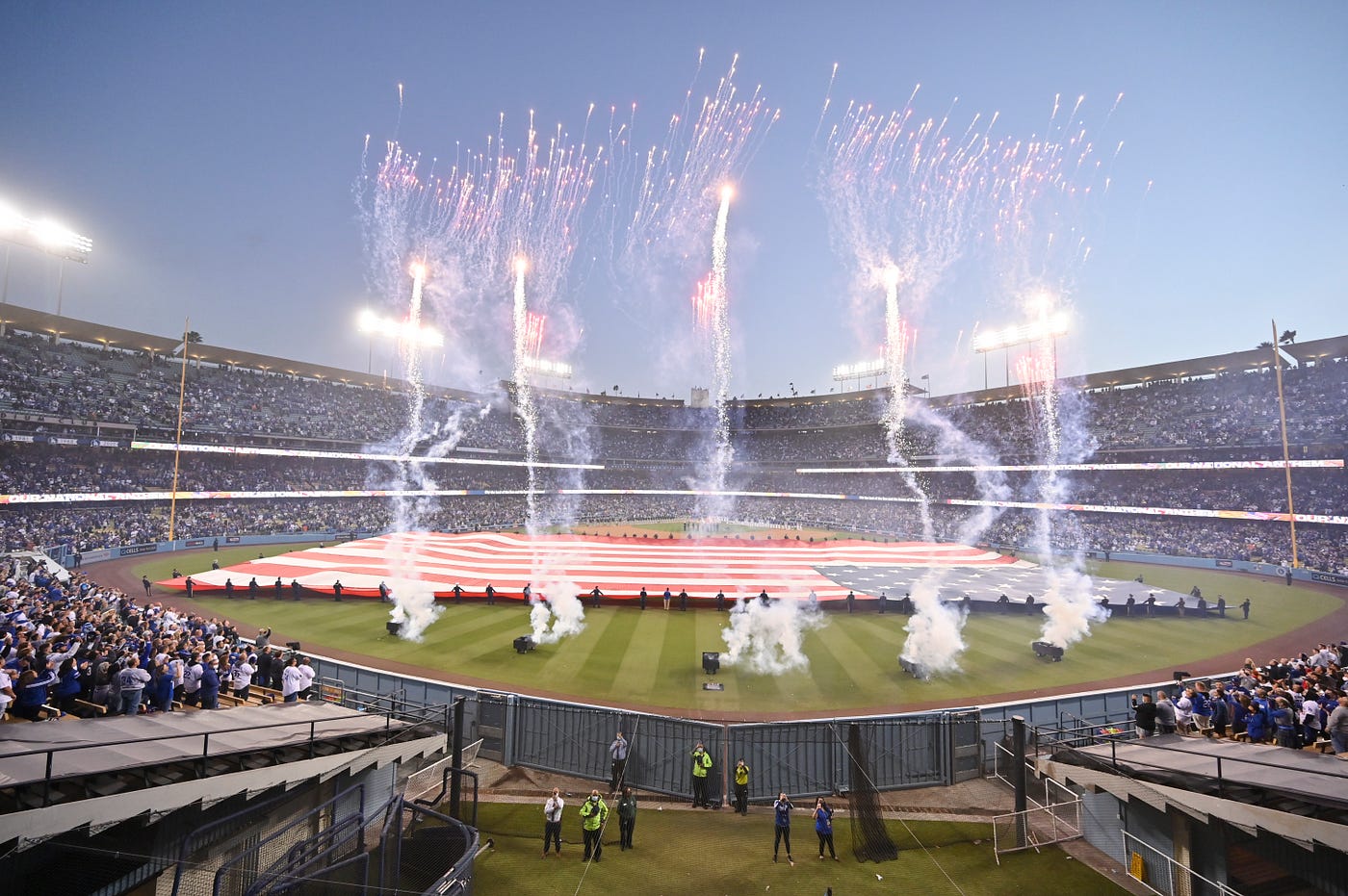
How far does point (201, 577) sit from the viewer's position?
30.3 m

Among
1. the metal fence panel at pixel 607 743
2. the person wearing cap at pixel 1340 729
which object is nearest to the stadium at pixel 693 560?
the metal fence panel at pixel 607 743

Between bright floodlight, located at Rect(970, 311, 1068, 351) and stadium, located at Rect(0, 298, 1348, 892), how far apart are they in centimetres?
794

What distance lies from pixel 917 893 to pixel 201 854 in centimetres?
1039

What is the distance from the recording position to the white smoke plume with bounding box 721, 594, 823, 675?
20.6m

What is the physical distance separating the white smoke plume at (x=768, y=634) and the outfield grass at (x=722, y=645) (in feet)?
1.76

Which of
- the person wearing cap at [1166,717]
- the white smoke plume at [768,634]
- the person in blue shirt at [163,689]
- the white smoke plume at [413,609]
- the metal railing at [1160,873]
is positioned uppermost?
the person in blue shirt at [163,689]

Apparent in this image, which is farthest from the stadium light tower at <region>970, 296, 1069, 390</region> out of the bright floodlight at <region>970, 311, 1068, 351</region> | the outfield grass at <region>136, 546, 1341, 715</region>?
the outfield grass at <region>136, 546, 1341, 715</region>

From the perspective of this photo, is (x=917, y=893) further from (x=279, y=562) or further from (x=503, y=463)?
(x=503, y=463)

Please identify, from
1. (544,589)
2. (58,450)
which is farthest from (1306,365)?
A: (58,450)

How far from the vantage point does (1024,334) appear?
6944cm

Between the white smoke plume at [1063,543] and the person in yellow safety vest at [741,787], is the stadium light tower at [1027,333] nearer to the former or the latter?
the white smoke plume at [1063,543]

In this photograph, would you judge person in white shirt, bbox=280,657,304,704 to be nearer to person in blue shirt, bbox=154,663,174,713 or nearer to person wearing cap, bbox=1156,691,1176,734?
person in blue shirt, bbox=154,663,174,713

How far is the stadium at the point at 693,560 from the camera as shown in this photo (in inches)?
514

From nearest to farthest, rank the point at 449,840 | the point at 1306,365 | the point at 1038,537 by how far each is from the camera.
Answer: the point at 449,840, the point at 1306,365, the point at 1038,537
